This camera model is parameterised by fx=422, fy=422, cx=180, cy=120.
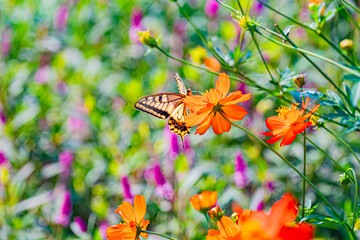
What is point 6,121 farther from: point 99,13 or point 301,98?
point 301,98

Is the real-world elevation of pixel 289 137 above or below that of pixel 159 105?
above

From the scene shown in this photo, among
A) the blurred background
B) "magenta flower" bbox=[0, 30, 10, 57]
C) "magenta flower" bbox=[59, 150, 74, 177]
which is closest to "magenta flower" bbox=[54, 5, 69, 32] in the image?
the blurred background

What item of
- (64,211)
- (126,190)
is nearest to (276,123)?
(126,190)

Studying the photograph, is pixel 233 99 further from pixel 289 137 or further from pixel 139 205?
pixel 139 205

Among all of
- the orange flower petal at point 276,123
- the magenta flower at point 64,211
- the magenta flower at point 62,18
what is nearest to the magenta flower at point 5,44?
the magenta flower at point 62,18

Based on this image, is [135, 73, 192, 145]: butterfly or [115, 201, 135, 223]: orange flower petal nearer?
[115, 201, 135, 223]: orange flower petal

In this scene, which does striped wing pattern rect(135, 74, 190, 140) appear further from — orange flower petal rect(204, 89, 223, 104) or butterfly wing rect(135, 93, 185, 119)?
orange flower petal rect(204, 89, 223, 104)

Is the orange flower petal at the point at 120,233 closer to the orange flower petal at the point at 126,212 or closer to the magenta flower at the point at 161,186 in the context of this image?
the orange flower petal at the point at 126,212
